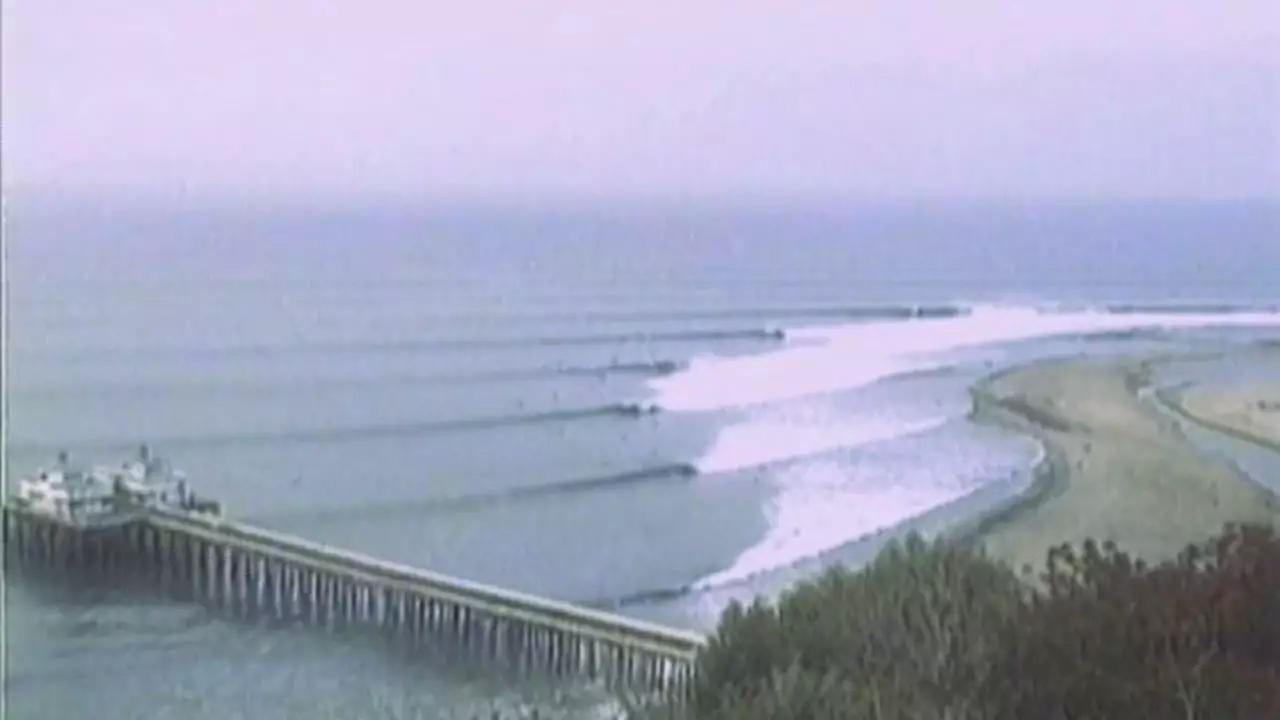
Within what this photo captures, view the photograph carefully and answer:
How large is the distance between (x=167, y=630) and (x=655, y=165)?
30.6 inches

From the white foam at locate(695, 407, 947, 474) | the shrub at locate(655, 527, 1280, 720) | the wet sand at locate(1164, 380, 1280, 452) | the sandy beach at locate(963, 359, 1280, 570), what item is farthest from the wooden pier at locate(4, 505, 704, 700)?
the wet sand at locate(1164, 380, 1280, 452)

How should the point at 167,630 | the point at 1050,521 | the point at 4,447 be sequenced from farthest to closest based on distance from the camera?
the point at 1050,521
the point at 167,630
the point at 4,447

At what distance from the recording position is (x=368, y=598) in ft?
6.20

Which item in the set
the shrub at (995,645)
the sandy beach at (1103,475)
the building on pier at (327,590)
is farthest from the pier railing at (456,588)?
the sandy beach at (1103,475)

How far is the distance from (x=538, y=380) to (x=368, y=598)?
13.1 inches

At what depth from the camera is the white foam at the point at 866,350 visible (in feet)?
6.55

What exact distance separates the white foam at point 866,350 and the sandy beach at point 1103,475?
0.06 meters

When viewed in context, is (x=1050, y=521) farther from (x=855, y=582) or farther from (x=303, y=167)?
(x=303, y=167)

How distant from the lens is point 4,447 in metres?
1.70

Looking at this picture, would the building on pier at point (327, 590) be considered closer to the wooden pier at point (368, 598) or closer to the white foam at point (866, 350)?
the wooden pier at point (368, 598)

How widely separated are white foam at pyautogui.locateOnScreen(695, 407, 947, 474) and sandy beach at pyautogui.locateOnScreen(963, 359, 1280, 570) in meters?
0.14

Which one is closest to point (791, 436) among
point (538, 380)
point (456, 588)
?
point (538, 380)

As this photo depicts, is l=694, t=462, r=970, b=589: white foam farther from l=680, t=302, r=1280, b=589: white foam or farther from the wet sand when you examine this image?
the wet sand

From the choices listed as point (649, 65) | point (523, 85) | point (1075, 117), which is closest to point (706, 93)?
point (649, 65)
